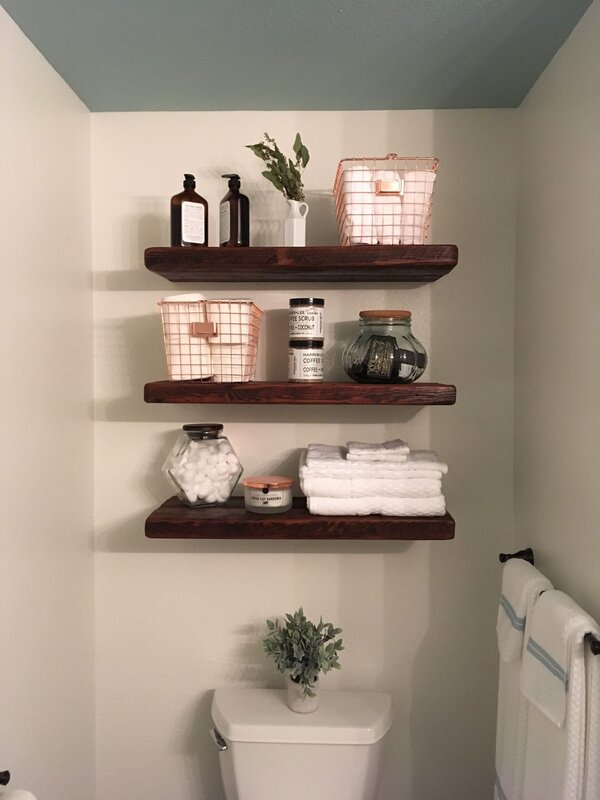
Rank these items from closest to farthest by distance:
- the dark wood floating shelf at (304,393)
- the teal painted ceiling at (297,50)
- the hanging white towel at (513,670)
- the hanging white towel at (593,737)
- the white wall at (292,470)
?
the hanging white towel at (593,737)
the teal painted ceiling at (297,50)
the hanging white towel at (513,670)
the dark wood floating shelf at (304,393)
the white wall at (292,470)

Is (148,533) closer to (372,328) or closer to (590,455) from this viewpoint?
(372,328)

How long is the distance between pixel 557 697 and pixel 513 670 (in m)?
0.29

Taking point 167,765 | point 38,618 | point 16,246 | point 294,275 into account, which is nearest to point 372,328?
point 294,275

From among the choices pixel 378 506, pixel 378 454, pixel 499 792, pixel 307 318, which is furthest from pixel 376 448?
pixel 499 792

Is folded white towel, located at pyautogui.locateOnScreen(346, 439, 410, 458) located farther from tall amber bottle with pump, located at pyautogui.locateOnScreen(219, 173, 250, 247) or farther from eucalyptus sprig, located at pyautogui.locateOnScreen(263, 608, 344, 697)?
tall amber bottle with pump, located at pyautogui.locateOnScreen(219, 173, 250, 247)

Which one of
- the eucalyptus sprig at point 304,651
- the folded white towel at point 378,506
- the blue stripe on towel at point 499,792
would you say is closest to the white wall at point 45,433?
the eucalyptus sprig at point 304,651

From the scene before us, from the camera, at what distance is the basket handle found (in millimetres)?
1511

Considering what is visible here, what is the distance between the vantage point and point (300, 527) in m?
1.54

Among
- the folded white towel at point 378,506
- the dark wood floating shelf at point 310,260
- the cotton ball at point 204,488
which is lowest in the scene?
the folded white towel at point 378,506

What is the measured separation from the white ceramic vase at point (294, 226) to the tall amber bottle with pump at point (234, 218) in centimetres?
10

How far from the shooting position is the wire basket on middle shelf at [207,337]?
4.97 feet

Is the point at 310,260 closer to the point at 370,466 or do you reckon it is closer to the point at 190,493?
the point at 370,466

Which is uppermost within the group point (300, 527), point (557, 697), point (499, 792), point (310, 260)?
point (310, 260)

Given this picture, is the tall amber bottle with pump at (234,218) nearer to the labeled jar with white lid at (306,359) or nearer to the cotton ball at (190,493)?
the labeled jar with white lid at (306,359)
